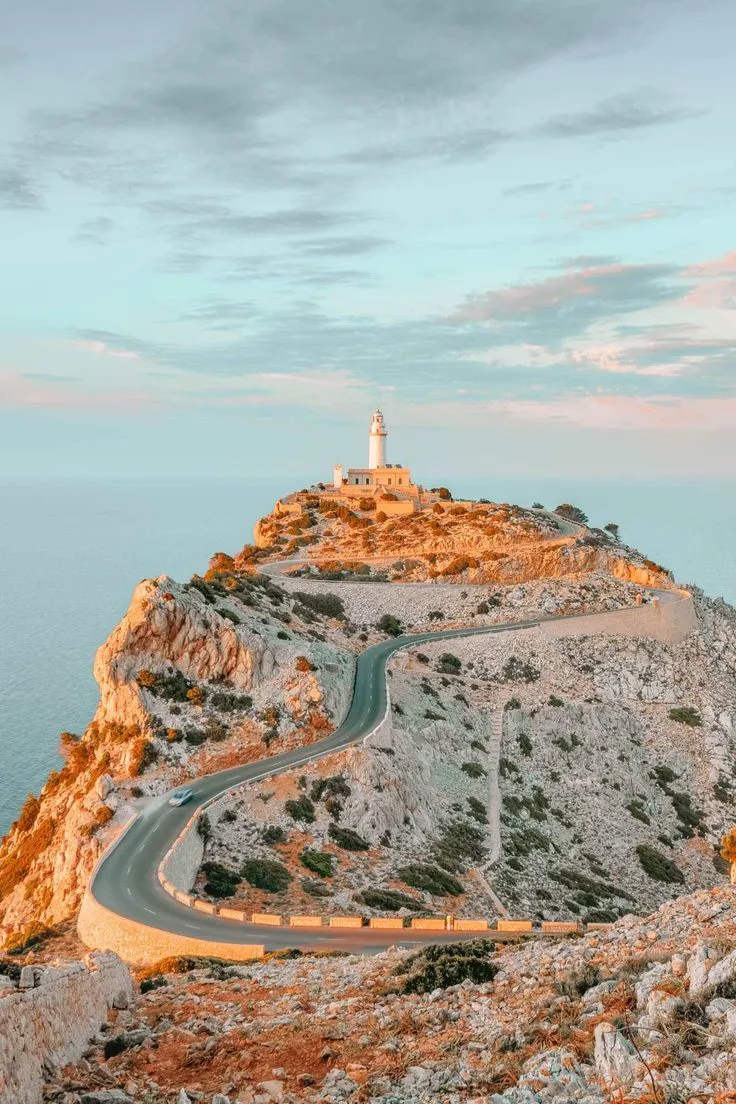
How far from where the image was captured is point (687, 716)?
197 ft

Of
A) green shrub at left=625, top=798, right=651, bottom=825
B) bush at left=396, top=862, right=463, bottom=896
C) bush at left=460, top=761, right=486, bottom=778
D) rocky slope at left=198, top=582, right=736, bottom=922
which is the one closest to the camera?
bush at left=396, top=862, right=463, bottom=896

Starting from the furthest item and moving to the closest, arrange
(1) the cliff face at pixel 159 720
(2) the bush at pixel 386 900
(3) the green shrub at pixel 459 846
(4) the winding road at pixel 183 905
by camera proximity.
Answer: (3) the green shrub at pixel 459 846 → (1) the cliff face at pixel 159 720 → (2) the bush at pixel 386 900 → (4) the winding road at pixel 183 905

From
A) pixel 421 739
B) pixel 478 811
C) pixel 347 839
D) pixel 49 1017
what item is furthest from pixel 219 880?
pixel 421 739

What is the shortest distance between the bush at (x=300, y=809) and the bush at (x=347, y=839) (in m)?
1.00

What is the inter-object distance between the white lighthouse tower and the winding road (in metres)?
59.8

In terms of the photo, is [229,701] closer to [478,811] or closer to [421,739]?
[421,739]

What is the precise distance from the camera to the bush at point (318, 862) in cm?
3241

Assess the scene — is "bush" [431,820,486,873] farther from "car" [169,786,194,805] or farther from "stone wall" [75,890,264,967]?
"stone wall" [75,890,264,967]

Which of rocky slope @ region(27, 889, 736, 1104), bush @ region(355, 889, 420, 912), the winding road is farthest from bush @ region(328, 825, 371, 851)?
rocky slope @ region(27, 889, 736, 1104)

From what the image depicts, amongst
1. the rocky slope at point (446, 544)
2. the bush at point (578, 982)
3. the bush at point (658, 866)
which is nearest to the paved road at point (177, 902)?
the bush at point (578, 982)

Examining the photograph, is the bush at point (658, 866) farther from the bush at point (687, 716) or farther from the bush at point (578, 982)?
the bush at point (578, 982)

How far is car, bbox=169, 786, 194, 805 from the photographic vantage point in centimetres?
3544

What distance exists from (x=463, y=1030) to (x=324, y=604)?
5356 cm

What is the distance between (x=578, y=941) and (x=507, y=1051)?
16.7 ft
